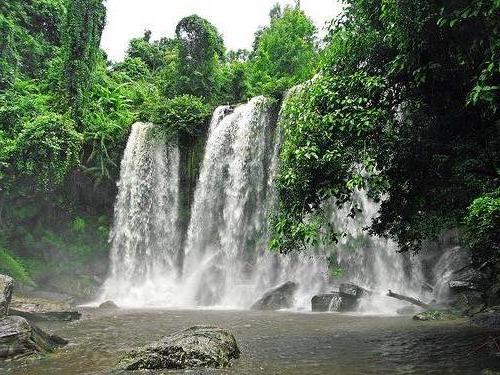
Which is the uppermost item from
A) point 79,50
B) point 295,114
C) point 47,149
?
point 79,50

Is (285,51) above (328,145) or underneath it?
above

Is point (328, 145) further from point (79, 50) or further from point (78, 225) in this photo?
point (79, 50)

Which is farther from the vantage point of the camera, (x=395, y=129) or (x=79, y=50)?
(x=79, y=50)

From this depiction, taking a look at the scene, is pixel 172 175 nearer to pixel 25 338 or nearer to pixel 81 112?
pixel 81 112

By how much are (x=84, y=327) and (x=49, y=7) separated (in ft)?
89.4

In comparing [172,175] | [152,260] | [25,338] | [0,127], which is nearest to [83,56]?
[0,127]

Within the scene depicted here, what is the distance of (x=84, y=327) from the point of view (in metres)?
12.6

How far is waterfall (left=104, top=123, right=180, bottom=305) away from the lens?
24.2m

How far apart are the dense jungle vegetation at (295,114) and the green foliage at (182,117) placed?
0.10 metres

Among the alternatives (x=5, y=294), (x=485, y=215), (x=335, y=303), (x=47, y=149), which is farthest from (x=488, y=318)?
(x=47, y=149)

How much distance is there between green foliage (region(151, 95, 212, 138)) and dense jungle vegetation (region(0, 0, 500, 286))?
0.10 meters

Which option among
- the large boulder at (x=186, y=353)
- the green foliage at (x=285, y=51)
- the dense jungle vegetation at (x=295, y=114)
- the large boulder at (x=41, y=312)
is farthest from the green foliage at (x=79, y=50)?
the large boulder at (x=186, y=353)

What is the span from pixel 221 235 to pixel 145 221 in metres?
4.75

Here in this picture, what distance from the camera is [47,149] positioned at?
72.0 ft
